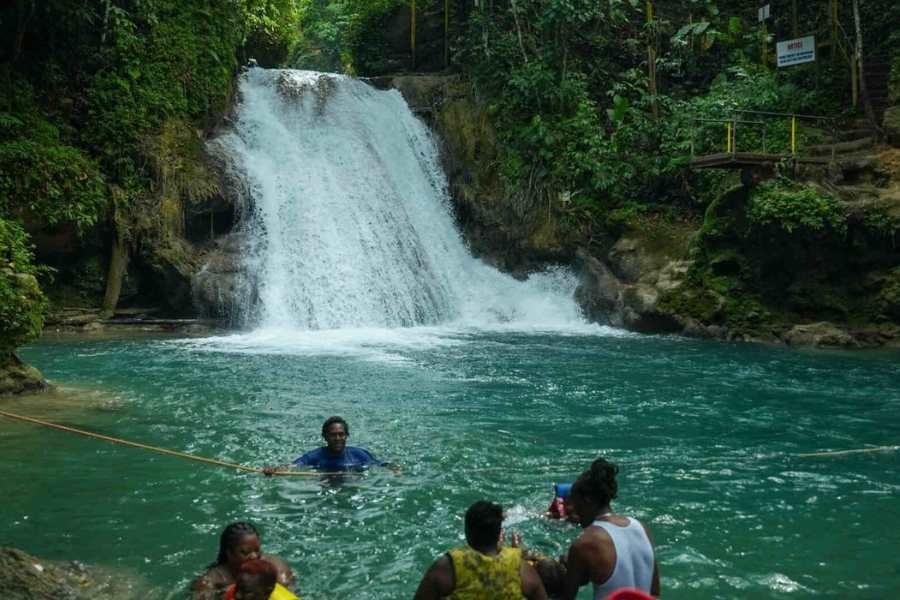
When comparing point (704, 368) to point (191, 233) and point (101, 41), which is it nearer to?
point (191, 233)

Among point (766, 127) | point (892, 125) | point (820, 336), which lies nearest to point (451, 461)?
point (820, 336)

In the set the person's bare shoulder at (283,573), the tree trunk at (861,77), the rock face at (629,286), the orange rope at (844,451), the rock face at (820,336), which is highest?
the tree trunk at (861,77)

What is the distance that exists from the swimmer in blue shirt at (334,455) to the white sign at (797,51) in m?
18.3

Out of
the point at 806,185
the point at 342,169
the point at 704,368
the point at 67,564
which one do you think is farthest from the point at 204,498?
the point at 342,169

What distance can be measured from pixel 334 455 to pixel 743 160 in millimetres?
13064

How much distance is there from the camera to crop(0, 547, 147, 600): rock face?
483 centimetres

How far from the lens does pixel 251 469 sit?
765 centimetres

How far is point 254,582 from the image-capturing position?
12.5ft

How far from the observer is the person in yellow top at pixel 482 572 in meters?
3.87

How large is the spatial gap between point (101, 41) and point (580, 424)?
14961 millimetres

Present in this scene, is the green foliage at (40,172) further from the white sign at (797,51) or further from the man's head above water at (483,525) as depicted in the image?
the white sign at (797,51)

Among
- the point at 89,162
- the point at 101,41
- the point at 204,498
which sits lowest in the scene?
the point at 204,498

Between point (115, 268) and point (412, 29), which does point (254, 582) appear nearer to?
point (115, 268)

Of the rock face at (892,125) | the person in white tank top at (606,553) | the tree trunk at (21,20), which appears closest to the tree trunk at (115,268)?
the tree trunk at (21,20)
